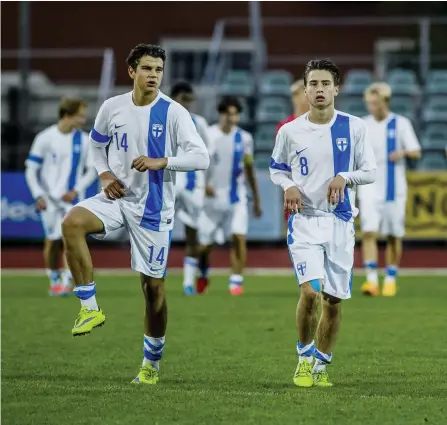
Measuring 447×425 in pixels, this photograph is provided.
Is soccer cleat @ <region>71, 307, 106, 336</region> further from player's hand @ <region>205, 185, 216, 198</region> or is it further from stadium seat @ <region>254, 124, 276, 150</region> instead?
stadium seat @ <region>254, 124, 276, 150</region>

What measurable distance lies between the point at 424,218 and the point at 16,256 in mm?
6608

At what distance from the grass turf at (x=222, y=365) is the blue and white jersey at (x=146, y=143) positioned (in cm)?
111

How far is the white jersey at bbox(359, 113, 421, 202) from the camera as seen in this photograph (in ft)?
45.5

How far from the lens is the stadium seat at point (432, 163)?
2194 cm

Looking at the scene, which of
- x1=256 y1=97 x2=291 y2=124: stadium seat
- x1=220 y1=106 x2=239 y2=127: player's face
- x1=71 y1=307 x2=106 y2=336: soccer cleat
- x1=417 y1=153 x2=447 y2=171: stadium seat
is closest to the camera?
x1=71 y1=307 x2=106 y2=336: soccer cleat

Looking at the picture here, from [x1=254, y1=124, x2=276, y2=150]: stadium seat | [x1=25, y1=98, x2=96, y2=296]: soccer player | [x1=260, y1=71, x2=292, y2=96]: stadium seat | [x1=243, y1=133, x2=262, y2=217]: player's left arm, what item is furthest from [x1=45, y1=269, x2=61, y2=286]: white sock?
[x1=260, y1=71, x2=292, y2=96]: stadium seat

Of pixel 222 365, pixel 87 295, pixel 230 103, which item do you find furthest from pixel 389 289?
pixel 87 295

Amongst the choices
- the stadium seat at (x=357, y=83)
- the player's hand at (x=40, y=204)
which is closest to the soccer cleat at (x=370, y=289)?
the player's hand at (x=40, y=204)

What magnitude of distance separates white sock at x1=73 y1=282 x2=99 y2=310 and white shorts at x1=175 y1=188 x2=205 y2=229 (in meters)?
6.58

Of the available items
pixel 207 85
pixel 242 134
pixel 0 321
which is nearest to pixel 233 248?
pixel 242 134

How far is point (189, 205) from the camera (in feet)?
46.2

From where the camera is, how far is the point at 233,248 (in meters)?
14.4

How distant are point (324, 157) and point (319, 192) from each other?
21 cm

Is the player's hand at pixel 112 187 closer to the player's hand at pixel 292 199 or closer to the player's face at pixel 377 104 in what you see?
the player's hand at pixel 292 199
